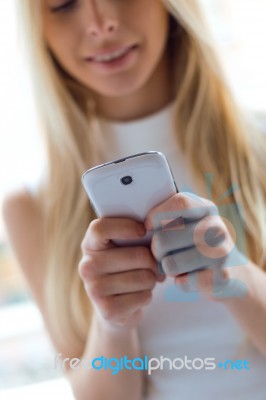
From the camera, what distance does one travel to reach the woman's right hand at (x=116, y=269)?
0.36 m

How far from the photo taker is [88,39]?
433mm

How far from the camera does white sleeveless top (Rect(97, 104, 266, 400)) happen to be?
40cm

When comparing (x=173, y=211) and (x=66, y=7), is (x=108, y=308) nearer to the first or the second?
(x=173, y=211)

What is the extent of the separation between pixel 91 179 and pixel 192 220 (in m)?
0.07

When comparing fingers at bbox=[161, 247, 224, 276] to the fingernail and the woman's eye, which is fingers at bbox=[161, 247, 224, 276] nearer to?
the fingernail

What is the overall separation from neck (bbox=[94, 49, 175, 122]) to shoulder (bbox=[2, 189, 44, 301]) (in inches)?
4.8

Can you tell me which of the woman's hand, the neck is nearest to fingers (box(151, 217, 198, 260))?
the woman's hand

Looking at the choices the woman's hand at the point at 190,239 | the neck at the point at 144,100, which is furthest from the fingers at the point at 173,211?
the neck at the point at 144,100

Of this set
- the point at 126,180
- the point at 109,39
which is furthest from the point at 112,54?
the point at 126,180

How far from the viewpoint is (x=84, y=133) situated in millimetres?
466

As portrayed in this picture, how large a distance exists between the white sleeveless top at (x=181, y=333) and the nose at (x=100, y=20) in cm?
8

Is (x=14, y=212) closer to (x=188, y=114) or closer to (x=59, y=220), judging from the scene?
(x=59, y=220)

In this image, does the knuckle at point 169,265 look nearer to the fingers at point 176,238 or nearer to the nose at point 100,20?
the fingers at point 176,238

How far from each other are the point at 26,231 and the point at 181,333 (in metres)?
0.20
